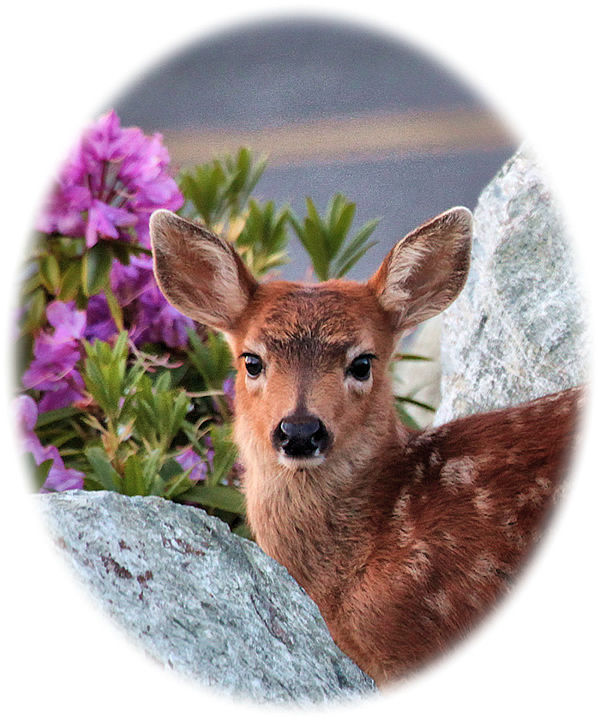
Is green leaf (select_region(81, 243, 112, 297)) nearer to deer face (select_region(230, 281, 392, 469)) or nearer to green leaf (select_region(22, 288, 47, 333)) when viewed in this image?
green leaf (select_region(22, 288, 47, 333))

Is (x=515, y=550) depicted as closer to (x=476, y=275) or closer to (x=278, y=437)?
(x=278, y=437)

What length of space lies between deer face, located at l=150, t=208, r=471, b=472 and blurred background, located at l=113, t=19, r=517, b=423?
14 cm

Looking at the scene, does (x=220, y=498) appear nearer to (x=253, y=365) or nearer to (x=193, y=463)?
(x=193, y=463)

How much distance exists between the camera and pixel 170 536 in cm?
191

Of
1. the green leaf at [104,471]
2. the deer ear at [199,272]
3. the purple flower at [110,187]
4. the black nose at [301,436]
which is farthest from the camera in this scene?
the purple flower at [110,187]

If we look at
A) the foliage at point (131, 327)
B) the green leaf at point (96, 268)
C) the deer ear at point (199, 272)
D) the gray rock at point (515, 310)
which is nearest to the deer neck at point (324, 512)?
the foliage at point (131, 327)

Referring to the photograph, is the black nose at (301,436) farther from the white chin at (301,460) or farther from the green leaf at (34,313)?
the green leaf at (34,313)

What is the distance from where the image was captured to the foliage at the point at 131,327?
2281 millimetres

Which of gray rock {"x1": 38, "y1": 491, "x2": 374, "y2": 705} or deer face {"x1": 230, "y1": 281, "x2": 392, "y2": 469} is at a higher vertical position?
deer face {"x1": 230, "y1": 281, "x2": 392, "y2": 469}

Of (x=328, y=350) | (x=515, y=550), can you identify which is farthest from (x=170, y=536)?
(x=515, y=550)

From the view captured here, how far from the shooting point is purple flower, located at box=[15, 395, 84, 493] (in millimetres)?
2227

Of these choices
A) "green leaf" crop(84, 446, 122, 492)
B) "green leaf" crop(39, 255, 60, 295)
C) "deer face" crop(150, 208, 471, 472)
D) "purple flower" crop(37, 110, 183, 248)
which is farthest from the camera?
"green leaf" crop(39, 255, 60, 295)

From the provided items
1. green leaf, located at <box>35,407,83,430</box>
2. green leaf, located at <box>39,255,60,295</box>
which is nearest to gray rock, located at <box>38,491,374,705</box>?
green leaf, located at <box>35,407,83,430</box>

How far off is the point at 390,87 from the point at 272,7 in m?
0.27
